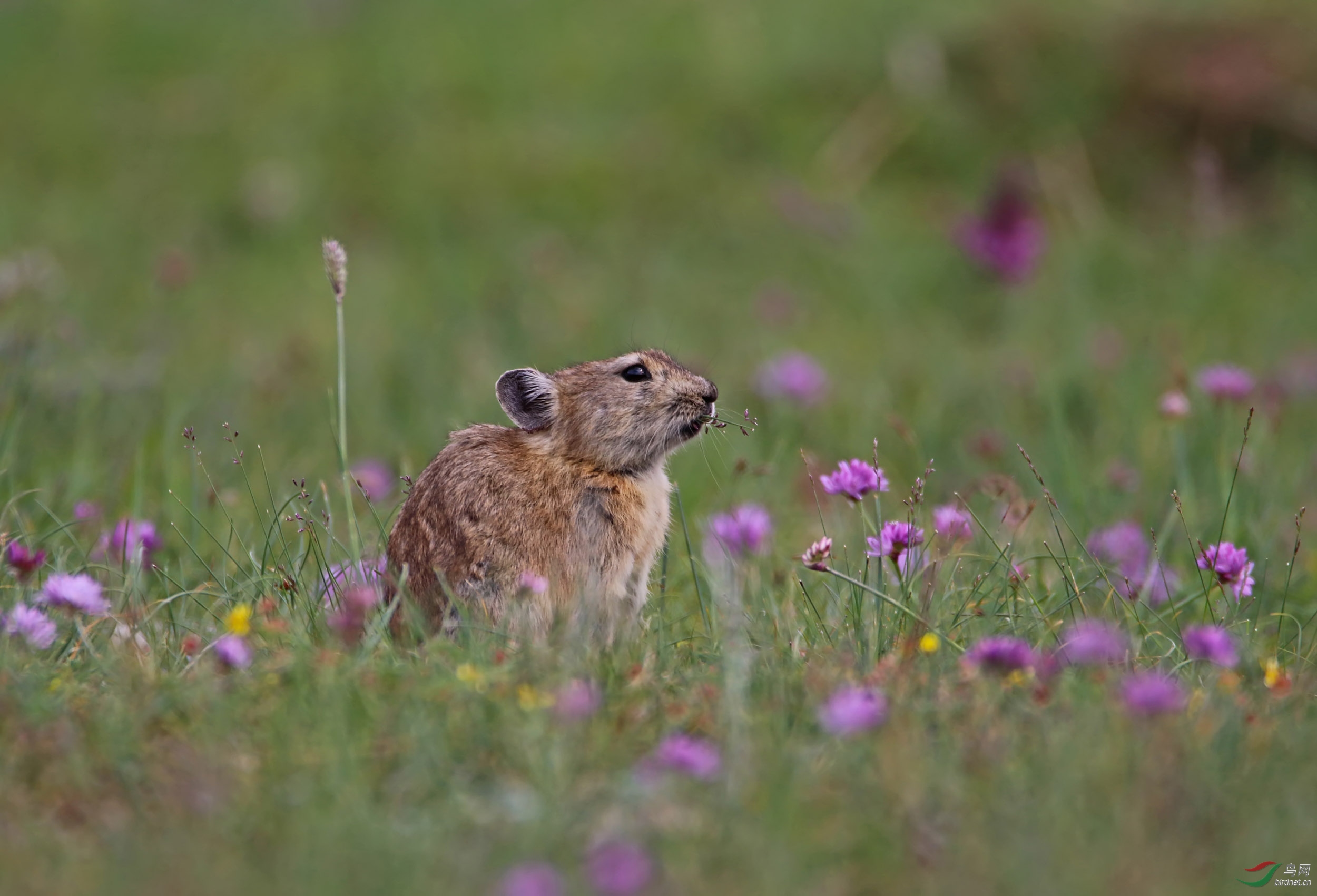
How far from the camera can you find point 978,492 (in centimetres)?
603

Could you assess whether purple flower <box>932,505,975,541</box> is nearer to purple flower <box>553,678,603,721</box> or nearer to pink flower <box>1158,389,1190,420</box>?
pink flower <box>1158,389,1190,420</box>

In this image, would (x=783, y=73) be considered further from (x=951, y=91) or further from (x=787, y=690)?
(x=787, y=690)

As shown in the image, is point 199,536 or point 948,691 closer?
point 948,691

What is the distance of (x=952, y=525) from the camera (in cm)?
427

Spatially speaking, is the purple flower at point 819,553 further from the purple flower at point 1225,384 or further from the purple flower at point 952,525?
the purple flower at point 1225,384

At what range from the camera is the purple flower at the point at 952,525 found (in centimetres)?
431

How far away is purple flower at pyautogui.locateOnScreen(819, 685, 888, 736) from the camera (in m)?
2.99

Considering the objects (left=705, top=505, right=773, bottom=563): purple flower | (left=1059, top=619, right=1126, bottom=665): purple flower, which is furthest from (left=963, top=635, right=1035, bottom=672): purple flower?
(left=705, top=505, right=773, bottom=563): purple flower

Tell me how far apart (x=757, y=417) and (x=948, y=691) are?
4112mm

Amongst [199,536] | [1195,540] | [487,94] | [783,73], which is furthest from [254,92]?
[1195,540]

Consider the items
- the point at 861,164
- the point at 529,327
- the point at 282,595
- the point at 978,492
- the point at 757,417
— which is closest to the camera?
the point at 282,595

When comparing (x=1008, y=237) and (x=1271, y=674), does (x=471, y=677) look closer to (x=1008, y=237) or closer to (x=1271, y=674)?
(x=1271, y=674)

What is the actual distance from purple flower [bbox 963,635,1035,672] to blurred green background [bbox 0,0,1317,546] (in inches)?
115

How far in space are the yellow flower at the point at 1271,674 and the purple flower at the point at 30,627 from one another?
3086mm
